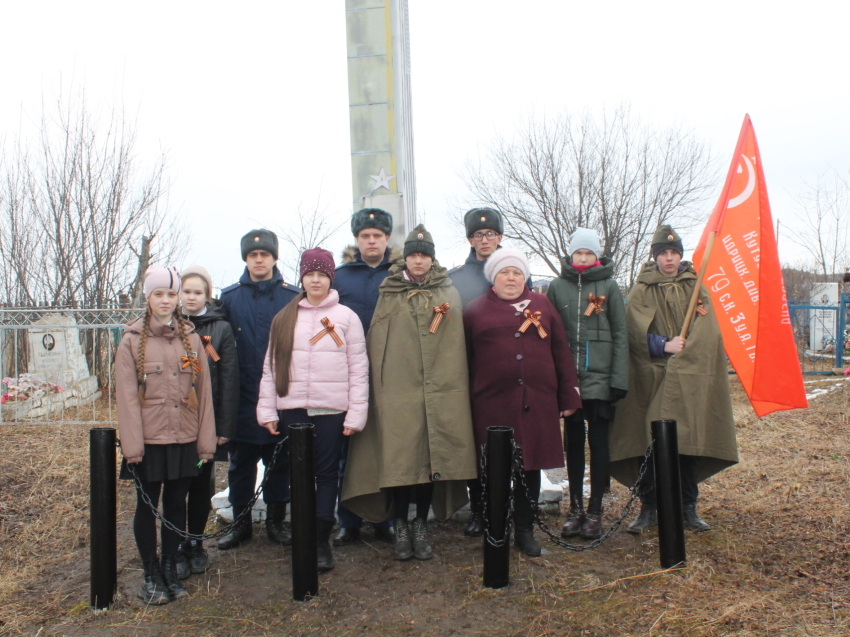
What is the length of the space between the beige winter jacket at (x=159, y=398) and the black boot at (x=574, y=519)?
2.22 m

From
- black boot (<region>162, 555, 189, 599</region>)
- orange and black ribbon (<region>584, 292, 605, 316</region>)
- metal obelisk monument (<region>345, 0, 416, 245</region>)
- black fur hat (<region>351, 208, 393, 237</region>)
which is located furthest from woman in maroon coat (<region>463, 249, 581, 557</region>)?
metal obelisk monument (<region>345, 0, 416, 245</region>)

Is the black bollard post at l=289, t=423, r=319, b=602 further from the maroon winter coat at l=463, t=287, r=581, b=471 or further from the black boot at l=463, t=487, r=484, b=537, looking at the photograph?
the black boot at l=463, t=487, r=484, b=537

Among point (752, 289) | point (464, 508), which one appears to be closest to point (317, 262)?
point (464, 508)

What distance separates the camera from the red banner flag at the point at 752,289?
3979 mm

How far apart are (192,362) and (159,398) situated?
0.25m

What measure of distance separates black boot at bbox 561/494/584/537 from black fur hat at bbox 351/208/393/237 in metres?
2.19

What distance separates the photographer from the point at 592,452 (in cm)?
419

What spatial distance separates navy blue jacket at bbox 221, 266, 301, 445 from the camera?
4.14 meters

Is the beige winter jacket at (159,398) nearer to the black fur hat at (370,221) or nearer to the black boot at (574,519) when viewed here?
the black fur hat at (370,221)

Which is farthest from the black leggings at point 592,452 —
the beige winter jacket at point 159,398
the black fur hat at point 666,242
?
the beige winter jacket at point 159,398

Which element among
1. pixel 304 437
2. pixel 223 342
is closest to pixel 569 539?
pixel 304 437

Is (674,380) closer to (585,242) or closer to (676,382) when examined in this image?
(676,382)

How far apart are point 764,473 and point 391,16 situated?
5.55 metres

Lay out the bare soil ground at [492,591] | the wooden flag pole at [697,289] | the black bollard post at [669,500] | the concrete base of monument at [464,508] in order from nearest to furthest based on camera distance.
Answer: the bare soil ground at [492,591] → the black bollard post at [669,500] → the wooden flag pole at [697,289] → the concrete base of monument at [464,508]
